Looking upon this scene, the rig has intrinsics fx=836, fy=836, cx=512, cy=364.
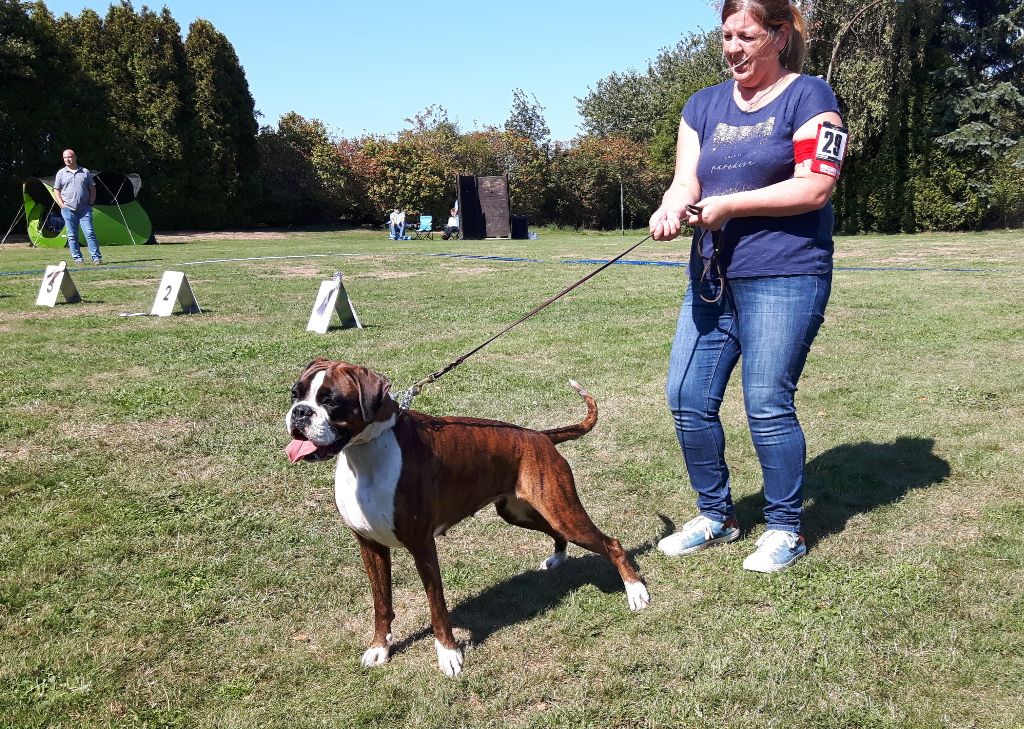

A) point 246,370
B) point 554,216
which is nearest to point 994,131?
point 554,216

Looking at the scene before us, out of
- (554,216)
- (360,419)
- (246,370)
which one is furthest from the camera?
(554,216)

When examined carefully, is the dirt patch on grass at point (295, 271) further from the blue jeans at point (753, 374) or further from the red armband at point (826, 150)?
the red armband at point (826, 150)

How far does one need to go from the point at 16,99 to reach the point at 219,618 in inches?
1231

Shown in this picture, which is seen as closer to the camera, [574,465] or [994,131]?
[574,465]

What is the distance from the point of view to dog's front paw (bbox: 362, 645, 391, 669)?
2.92 metres

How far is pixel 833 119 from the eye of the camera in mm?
3191

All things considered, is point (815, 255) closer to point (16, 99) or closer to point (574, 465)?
point (574, 465)

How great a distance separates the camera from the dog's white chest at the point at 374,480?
2.70 m

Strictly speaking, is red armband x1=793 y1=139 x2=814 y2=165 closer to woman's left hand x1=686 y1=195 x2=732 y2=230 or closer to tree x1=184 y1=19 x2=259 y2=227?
woman's left hand x1=686 y1=195 x2=732 y2=230

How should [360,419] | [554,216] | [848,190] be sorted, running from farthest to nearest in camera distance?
1. [554,216]
2. [848,190]
3. [360,419]

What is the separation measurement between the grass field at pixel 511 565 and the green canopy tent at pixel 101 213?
18154 mm

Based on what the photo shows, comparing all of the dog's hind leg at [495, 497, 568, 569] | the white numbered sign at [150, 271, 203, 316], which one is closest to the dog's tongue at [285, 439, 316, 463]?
the dog's hind leg at [495, 497, 568, 569]

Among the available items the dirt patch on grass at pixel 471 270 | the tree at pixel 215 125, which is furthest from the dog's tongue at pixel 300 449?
the tree at pixel 215 125

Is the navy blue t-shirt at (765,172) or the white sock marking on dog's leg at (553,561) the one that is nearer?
the navy blue t-shirt at (765,172)
